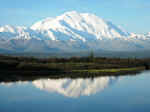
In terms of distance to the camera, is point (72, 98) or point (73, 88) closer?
point (72, 98)

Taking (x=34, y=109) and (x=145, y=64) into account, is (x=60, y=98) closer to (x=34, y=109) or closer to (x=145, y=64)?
(x=34, y=109)

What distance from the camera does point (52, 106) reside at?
1694 inches

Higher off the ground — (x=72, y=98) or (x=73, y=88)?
(x=73, y=88)

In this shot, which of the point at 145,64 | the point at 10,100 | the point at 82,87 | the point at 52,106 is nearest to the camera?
the point at 52,106

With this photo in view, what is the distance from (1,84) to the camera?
6762cm

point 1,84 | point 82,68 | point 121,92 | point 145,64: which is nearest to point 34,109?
point 121,92

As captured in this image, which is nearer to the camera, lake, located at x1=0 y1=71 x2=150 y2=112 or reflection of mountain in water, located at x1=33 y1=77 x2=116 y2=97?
lake, located at x1=0 y1=71 x2=150 y2=112

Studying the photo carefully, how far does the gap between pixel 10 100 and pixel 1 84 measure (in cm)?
2058

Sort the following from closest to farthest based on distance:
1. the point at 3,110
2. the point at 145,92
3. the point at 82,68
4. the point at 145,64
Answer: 1. the point at 3,110
2. the point at 145,92
3. the point at 82,68
4. the point at 145,64

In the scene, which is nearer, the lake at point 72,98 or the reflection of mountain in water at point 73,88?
the lake at point 72,98

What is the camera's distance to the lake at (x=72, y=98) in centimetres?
4141

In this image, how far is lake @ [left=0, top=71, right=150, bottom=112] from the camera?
136ft

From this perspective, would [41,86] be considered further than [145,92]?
Yes

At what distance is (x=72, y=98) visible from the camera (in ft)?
164
